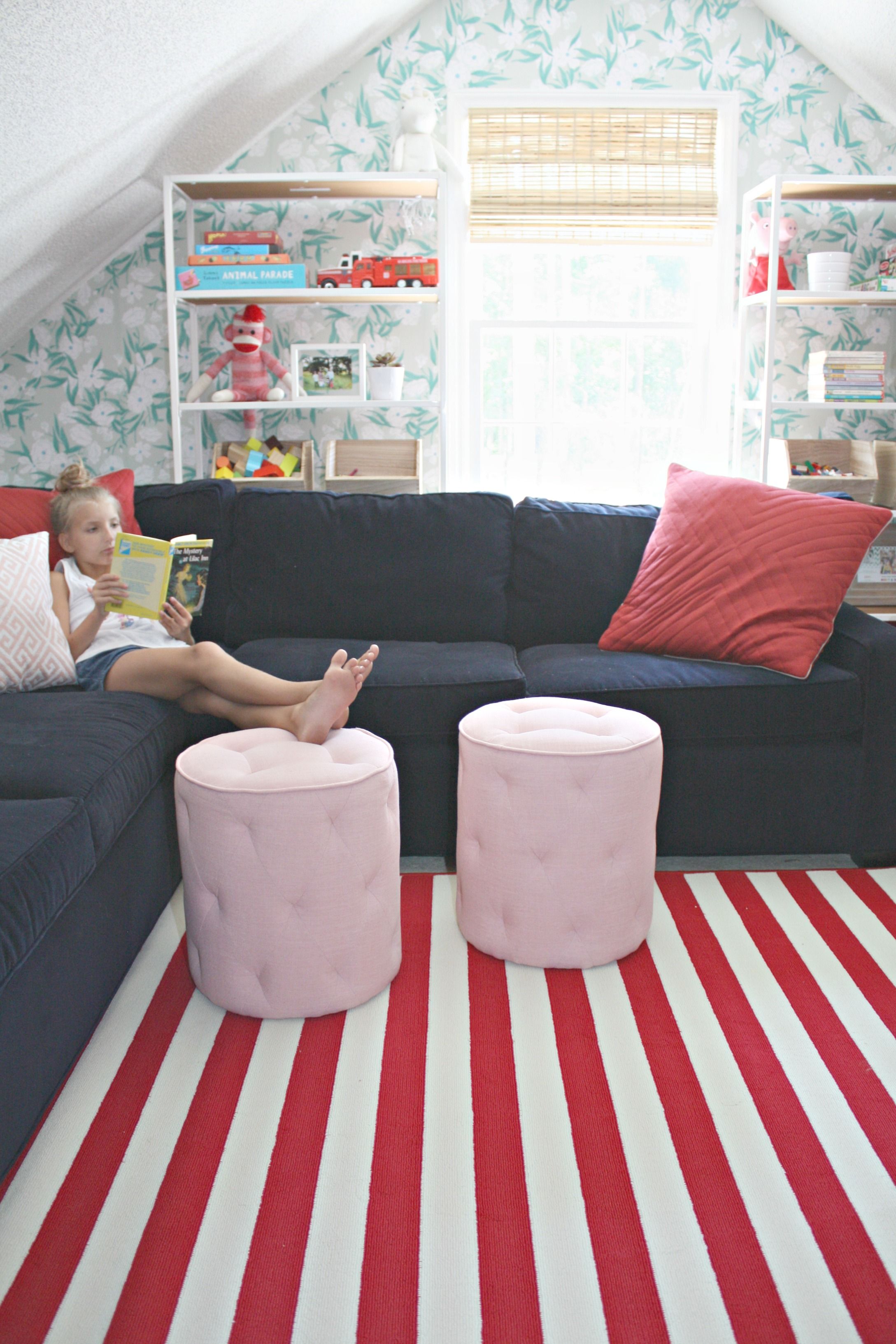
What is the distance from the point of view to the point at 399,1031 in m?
1.61

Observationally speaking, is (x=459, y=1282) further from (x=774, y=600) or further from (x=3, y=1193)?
(x=774, y=600)

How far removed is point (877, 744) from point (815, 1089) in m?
0.90

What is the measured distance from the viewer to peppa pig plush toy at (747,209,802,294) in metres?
3.82

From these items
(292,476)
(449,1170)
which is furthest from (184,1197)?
(292,476)

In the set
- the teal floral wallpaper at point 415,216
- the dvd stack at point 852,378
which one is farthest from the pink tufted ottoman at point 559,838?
the teal floral wallpaper at point 415,216

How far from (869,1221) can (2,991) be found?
1078 millimetres

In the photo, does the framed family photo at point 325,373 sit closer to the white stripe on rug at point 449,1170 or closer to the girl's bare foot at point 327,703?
the girl's bare foot at point 327,703

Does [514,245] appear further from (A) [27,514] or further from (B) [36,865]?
(B) [36,865]

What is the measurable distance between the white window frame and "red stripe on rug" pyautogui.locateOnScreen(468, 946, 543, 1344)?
264 cm

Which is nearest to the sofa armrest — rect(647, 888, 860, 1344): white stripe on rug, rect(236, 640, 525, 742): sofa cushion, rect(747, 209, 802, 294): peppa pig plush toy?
rect(647, 888, 860, 1344): white stripe on rug

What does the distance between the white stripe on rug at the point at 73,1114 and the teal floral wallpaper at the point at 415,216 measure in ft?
8.86

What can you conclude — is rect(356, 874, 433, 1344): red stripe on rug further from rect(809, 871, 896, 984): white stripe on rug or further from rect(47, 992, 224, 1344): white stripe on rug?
rect(809, 871, 896, 984): white stripe on rug

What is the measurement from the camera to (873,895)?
82.0 inches

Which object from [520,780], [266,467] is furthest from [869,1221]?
[266,467]
